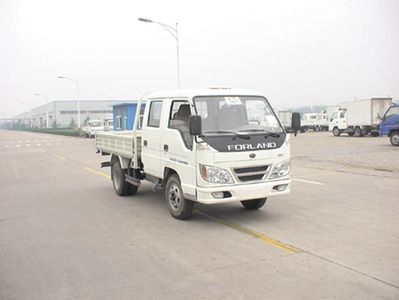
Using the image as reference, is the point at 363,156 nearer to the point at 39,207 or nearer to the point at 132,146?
the point at 132,146

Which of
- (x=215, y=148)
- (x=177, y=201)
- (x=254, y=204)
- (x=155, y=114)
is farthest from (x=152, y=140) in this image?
(x=254, y=204)

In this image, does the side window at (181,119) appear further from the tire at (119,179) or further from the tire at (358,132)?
the tire at (358,132)

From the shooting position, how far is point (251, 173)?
7105 millimetres

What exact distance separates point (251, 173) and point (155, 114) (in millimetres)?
2356

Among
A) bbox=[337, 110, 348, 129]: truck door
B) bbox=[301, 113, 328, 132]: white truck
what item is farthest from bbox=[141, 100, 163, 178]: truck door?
bbox=[301, 113, 328, 132]: white truck

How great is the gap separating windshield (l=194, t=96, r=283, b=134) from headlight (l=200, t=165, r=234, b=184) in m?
0.67

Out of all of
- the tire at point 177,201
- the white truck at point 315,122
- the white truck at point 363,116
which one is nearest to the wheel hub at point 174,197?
the tire at point 177,201

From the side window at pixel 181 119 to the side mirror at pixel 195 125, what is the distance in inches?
15.5

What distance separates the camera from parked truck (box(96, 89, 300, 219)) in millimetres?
6871

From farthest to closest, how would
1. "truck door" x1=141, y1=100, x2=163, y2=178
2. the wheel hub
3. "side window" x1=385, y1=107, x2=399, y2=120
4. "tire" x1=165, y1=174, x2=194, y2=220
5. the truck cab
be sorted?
the truck cab → "side window" x1=385, y1=107, x2=399, y2=120 → "truck door" x1=141, y1=100, x2=163, y2=178 → the wheel hub → "tire" x1=165, y1=174, x2=194, y2=220

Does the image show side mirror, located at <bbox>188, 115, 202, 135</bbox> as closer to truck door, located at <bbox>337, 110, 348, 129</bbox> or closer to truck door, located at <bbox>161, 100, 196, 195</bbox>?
truck door, located at <bbox>161, 100, 196, 195</bbox>

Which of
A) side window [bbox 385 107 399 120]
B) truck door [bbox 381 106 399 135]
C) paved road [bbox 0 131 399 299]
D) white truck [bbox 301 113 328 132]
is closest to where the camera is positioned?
paved road [bbox 0 131 399 299]

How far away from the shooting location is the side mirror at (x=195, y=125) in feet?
22.1

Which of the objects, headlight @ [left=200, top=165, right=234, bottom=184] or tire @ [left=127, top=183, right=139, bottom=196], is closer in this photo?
headlight @ [left=200, top=165, right=234, bottom=184]
